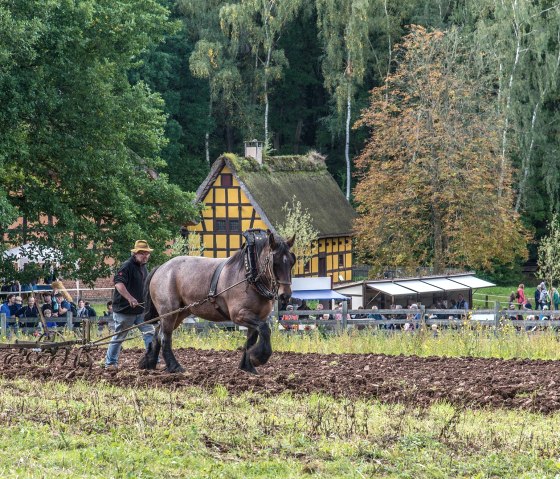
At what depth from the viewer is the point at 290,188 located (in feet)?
180

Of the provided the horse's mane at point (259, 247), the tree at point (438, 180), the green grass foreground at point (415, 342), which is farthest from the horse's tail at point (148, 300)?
the tree at point (438, 180)

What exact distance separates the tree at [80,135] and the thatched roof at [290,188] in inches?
675

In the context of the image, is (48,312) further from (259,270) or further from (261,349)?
(261,349)

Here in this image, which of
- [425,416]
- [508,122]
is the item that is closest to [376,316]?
[425,416]

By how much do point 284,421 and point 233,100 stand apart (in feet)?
176

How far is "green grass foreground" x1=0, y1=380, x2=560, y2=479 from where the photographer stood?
977 centimetres

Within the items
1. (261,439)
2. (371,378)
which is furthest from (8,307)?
→ (261,439)

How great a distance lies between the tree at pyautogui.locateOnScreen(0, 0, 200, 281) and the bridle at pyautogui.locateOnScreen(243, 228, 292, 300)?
14.8 metres

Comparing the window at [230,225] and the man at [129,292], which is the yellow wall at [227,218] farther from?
the man at [129,292]

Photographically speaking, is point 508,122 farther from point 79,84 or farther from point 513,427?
point 513,427

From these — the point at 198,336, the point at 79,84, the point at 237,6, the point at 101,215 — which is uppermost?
the point at 237,6

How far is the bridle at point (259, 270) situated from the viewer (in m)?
15.9

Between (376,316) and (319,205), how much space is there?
24.2 meters

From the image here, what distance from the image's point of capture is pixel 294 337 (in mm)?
24875
